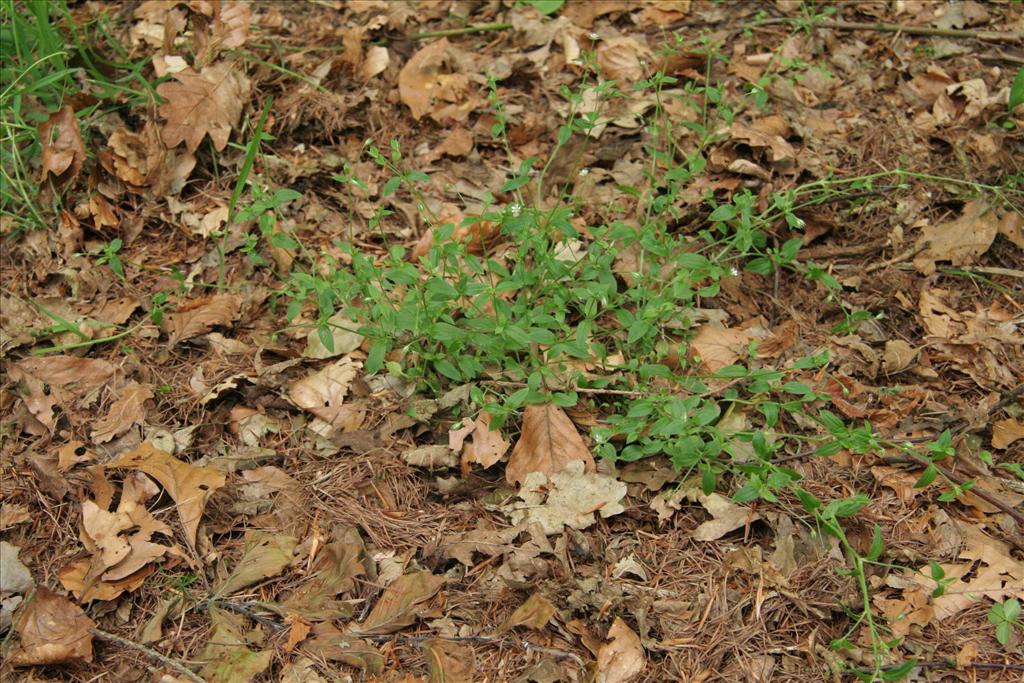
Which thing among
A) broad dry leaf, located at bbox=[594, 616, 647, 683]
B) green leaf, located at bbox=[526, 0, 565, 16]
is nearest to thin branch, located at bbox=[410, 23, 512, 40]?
green leaf, located at bbox=[526, 0, 565, 16]

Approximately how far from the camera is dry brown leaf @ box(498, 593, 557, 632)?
7.43ft

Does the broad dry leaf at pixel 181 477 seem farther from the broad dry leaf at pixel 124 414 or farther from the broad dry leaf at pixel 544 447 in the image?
the broad dry leaf at pixel 544 447

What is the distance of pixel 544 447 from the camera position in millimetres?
2604

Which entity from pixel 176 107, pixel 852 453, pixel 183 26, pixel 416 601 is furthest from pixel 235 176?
pixel 852 453

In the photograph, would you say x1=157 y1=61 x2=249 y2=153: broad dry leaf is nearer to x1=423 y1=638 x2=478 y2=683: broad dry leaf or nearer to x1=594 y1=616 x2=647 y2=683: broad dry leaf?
x1=423 y1=638 x2=478 y2=683: broad dry leaf

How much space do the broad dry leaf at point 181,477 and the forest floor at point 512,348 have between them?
0.6 inches

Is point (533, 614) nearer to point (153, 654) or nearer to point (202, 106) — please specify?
point (153, 654)

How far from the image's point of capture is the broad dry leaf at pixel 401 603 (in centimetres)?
232

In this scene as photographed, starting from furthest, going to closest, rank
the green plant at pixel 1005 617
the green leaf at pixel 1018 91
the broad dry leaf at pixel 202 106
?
the broad dry leaf at pixel 202 106, the green leaf at pixel 1018 91, the green plant at pixel 1005 617

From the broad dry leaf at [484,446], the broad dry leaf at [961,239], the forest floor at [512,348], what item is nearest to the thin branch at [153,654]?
the forest floor at [512,348]

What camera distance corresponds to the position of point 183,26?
3971mm

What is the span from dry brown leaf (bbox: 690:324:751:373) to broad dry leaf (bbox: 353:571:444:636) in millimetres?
1213

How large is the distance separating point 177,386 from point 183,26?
2.03 m

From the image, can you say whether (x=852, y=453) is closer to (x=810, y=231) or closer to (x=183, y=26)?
(x=810, y=231)
